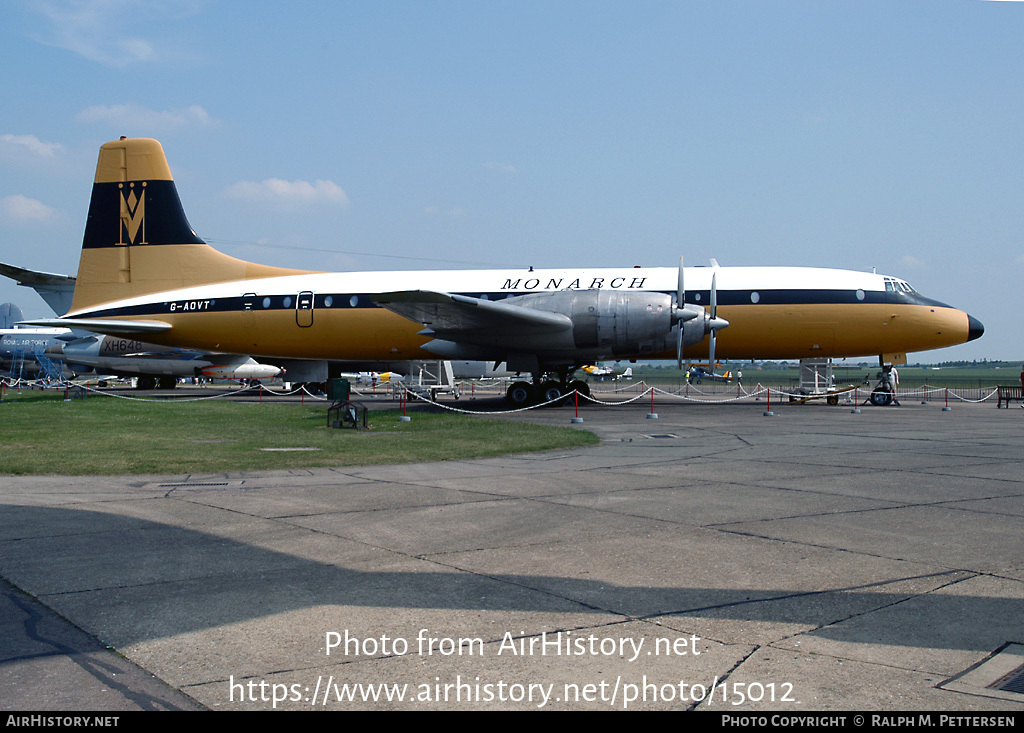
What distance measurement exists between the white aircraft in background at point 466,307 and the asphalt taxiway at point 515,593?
13.4m

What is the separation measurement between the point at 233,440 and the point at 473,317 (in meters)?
9.39

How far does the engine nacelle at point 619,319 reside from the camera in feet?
73.9

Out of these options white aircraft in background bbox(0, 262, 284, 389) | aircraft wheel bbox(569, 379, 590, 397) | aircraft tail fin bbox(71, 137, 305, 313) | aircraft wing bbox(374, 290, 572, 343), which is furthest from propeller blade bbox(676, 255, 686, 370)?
white aircraft in background bbox(0, 262, 284, 389)

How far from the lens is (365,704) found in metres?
3.20

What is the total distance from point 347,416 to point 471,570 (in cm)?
1273

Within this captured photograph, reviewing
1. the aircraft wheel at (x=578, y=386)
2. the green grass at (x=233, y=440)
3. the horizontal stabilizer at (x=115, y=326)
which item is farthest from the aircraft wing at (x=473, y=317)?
the horizontal stabilizer at (x=115, y=326)

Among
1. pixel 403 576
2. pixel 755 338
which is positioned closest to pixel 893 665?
pixel 403 576

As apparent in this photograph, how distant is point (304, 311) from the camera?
88.4 feet

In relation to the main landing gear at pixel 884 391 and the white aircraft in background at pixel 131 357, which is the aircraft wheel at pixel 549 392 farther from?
the white aircraft in background at pixel 131 357

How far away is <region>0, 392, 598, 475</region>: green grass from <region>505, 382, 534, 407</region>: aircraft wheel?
4905mm

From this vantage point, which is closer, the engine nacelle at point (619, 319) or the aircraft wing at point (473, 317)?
the aircraft wing at point (473, 317)

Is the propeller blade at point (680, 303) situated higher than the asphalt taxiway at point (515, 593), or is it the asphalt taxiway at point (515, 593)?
the propeller blade at point (680, 303)

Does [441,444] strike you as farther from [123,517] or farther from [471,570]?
[471,570]
